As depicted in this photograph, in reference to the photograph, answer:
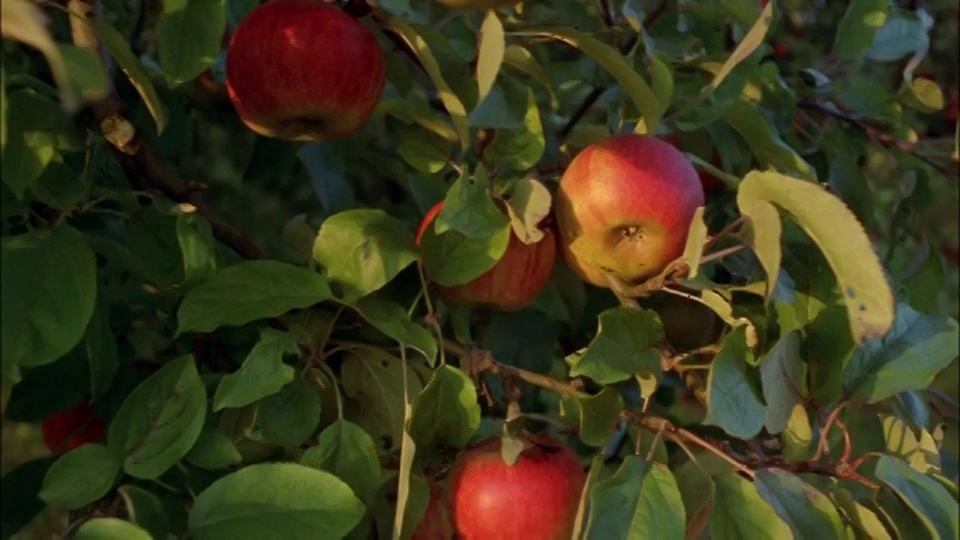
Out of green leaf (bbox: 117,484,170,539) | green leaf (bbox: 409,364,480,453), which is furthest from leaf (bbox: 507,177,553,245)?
green leaf (bbox: 117,484,170,539)

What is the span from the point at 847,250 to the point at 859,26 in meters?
0.54

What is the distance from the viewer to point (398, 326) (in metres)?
0.83

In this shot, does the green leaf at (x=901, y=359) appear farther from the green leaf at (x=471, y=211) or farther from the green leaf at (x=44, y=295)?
the green leaf at (x=44, y=295)

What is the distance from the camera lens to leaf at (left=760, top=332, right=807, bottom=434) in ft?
2.59

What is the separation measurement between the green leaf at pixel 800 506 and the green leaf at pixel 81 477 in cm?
43

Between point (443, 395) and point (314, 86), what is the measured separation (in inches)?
10.0

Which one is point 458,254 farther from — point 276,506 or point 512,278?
point 276,506

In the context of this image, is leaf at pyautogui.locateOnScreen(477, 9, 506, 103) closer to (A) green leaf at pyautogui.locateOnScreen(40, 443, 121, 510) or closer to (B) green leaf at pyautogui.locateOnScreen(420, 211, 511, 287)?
(B) green leaf at pyautogui.locateOnScreen(420, 211, 511, 287)

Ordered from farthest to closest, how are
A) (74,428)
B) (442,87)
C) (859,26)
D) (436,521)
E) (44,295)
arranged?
(859,26) < (74,428) < (436,521) < (442,87) < (44,295)

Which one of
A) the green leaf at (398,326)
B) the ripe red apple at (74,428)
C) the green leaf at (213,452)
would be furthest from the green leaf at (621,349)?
the ripe red apple at (74,428)

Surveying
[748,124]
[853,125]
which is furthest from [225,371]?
[853,125]

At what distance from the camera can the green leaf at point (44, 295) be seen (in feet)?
2.20

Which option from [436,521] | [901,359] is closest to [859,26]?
[901,359]

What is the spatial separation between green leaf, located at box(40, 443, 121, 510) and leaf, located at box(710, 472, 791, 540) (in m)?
0.40
